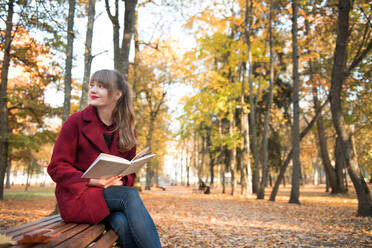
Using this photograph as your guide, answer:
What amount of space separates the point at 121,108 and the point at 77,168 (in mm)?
761

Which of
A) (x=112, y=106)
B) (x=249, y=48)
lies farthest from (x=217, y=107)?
(x=112, y=106)

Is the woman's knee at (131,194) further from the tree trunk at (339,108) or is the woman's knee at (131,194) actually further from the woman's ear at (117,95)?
the tree trunk at (339,108)

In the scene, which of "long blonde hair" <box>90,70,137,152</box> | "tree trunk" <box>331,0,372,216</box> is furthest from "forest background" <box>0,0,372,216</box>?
"long blonde hair" <box>90,70,137,152</box>

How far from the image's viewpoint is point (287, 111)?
20.6 metres

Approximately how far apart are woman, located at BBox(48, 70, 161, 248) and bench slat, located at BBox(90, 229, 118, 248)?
0.17 ft

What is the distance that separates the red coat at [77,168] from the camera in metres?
2.29

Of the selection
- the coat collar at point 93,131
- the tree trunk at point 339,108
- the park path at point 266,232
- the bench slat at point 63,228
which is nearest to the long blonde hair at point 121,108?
the coat collar at point 93,131

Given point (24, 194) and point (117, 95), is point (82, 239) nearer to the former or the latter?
point (117, 95)

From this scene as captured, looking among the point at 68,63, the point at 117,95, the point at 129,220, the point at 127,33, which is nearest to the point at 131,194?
the point at 129,220

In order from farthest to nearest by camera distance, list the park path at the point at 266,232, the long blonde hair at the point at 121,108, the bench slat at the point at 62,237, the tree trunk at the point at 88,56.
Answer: the tree trunk at the point at 88,56, the park path at the point at 266,232, the long blonde hair at the point at 121,108, the bench slat at the point at 62,237

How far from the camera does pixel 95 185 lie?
245 cm

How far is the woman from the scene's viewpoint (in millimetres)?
2301

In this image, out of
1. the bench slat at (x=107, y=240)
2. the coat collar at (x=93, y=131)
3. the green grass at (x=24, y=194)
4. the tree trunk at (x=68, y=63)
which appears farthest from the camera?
the green grass at (x=24, y=194)

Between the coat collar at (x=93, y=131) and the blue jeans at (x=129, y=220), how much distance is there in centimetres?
42
